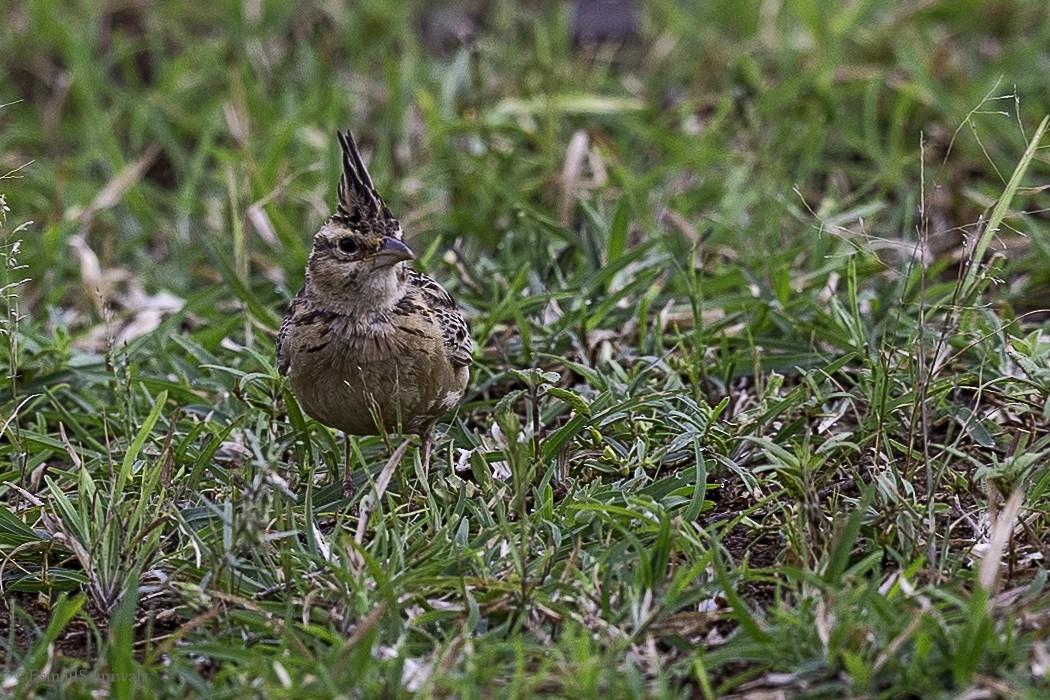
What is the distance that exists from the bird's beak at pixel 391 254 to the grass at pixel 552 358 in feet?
1.97

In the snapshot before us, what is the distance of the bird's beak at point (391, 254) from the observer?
15.8 ft

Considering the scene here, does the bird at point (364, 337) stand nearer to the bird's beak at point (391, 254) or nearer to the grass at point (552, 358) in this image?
the bird's beak at point (391, 254)

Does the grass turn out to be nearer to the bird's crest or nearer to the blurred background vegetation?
the blurred background vegetation

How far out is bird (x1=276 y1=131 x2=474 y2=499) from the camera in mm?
4816

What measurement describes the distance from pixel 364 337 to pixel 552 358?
2.58ft

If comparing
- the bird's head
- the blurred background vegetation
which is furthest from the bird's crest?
the blurred background vegetation

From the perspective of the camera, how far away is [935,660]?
3621 millimetres

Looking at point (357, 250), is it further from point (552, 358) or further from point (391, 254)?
point (552, 358)

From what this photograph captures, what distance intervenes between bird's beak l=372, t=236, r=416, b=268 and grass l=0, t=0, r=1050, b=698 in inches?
23.7

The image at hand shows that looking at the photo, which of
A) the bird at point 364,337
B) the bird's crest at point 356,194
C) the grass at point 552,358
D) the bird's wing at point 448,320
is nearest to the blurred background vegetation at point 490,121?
the grass at point 552,358

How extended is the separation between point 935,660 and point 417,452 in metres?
1.96

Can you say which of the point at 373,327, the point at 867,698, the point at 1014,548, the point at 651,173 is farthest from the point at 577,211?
the point at 867,698

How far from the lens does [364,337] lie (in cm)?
486

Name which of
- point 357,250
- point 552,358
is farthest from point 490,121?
point 357,250
